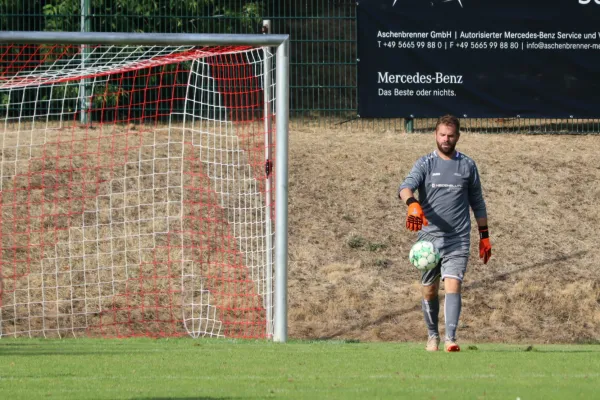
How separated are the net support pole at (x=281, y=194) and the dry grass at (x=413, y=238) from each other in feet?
8.97

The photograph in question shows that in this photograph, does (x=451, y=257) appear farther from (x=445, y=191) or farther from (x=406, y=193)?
(x=406, y=193)

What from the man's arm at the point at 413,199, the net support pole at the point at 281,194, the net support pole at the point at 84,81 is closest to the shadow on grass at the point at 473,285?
the net support pole at the point at 281,194

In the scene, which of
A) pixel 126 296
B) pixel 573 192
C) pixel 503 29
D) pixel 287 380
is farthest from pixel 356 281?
pixel 287 380

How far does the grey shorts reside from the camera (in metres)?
9.26

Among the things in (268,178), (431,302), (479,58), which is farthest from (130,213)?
(431,302)

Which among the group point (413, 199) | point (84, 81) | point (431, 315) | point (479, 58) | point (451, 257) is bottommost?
point (431, 315)

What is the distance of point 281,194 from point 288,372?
333 cm

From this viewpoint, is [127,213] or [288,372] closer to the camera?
[288,372]

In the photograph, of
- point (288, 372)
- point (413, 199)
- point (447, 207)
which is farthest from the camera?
point (447, 207)

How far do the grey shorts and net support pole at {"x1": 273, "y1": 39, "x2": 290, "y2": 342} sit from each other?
196 cm

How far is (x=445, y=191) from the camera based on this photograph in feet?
30.7

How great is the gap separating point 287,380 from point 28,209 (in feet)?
28.9

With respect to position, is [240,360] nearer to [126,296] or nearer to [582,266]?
[126,296]

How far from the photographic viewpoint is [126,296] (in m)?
14.1
